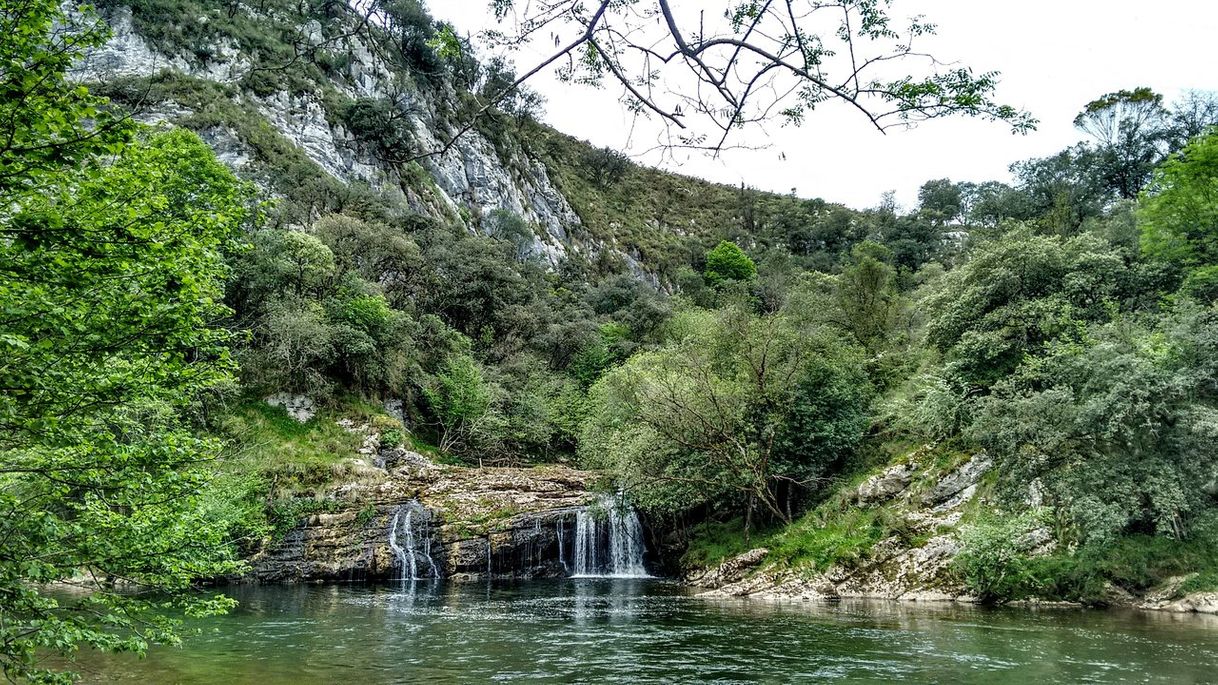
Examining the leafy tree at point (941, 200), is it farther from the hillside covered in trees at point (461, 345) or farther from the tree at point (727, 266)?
the tree at point (727, 266)

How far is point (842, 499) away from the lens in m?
27.2

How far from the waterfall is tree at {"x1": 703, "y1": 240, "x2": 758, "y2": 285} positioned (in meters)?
59.5

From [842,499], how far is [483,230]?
64.1 m

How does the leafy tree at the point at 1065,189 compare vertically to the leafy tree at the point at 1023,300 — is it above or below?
above

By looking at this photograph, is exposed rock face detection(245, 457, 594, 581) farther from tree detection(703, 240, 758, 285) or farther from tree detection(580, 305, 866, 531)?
tree detection(703, 240, 758, 285)

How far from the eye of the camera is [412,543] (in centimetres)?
3050

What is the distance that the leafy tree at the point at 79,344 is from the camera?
5.55 metres

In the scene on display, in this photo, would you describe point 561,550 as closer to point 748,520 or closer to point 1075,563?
point 748,520

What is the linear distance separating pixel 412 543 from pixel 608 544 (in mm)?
9196

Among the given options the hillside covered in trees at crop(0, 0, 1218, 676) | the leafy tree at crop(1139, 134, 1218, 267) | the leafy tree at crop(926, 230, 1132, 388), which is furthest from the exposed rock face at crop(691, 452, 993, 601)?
the leafy tree at crop(1139, 134, 1218, 267)

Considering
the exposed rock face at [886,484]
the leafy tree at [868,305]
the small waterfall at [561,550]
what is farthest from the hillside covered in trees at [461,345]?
the small waterfall at [561,550]

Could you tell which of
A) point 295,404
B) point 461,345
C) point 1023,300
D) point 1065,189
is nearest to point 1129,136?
point 1065,189

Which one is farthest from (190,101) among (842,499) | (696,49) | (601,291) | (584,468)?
(696,49)

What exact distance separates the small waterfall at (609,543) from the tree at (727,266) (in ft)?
195
